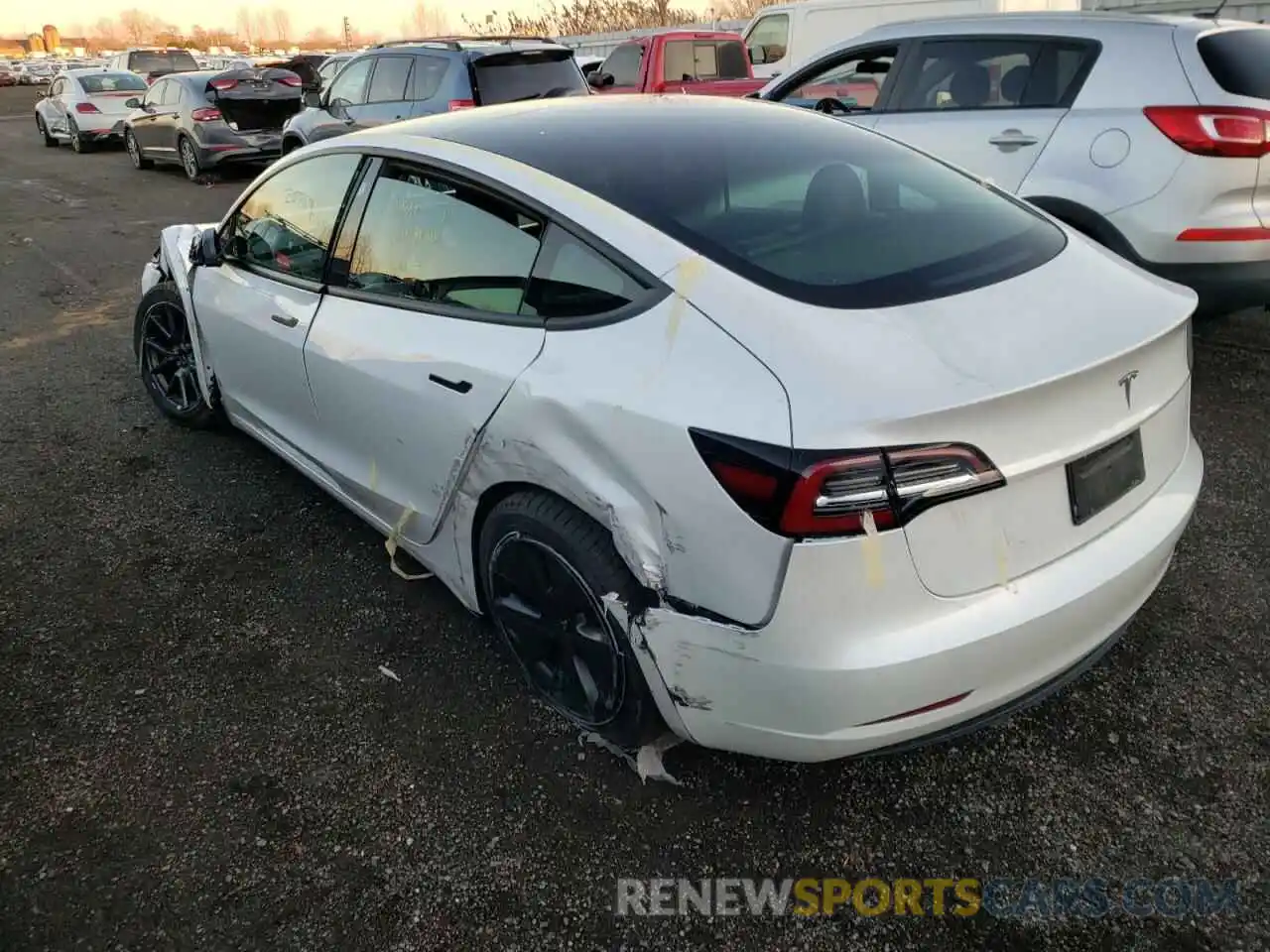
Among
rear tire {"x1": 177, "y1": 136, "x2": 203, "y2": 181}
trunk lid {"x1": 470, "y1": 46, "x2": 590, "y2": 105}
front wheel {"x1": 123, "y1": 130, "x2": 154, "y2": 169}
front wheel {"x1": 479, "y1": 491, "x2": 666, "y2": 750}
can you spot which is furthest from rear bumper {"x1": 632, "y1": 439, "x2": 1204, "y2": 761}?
front wheel {"x1": 123, "y1": 130, "x2": 154, "y2": 169}

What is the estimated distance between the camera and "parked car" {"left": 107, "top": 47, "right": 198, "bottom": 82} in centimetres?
2311

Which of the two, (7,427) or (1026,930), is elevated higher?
(7,427)

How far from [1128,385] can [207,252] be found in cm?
350

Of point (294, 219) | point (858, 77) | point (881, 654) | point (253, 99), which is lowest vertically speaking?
point (881, 654)

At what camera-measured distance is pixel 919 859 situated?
7.20 ft

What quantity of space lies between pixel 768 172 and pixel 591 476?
3.66ft

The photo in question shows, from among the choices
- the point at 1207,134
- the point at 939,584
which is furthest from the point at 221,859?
the point at 1207,134

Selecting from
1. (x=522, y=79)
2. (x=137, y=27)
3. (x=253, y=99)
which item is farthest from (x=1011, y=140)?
(x=137, y=27)

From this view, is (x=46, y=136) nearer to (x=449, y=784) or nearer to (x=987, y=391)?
(x=449, y=784)

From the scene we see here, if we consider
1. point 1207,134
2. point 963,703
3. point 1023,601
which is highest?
point 1207,134

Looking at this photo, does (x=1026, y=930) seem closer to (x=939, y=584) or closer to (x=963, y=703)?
(x=963, y=703)

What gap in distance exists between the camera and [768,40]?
14.8 meters

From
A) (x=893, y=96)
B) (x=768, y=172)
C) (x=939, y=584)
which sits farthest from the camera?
(x=893, y=96)

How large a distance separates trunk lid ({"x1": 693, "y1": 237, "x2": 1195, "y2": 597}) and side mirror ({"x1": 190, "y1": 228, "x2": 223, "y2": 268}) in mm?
2672
